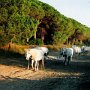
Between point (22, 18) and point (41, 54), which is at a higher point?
point (22, 18)

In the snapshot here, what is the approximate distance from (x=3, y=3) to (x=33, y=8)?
17844 millimetres

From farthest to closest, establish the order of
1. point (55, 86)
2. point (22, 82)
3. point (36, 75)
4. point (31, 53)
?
point (31, 53) < point (36, 75) < point (22, 82) < point (55, 86)

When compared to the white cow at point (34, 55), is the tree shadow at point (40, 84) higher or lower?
lower

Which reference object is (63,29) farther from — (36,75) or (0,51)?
(36,75)

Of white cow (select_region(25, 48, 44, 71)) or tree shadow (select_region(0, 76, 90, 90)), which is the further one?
white cow (select_region(25, 48, 44, 71))

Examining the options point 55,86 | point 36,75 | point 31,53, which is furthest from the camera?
point 31,53

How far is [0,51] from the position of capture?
4741 cm

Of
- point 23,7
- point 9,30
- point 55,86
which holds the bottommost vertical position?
point 55,86

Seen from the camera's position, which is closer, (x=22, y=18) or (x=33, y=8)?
(x=22, y=18)

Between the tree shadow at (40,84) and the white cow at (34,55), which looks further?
the white cow at (34,55)

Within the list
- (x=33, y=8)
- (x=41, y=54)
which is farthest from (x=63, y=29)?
(x=41, y=54)

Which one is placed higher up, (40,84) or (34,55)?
(34,55)

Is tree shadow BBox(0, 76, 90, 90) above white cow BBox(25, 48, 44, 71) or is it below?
below

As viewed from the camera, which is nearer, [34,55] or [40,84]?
[40,84]
